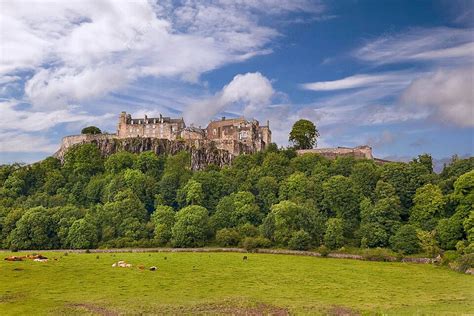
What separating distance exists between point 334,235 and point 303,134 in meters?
51.5

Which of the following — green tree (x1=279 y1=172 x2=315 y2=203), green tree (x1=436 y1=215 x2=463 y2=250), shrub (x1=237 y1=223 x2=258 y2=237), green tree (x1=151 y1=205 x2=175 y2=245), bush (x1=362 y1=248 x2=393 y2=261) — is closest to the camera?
bush (x1=362 y1=248 x2=393 y2=261)

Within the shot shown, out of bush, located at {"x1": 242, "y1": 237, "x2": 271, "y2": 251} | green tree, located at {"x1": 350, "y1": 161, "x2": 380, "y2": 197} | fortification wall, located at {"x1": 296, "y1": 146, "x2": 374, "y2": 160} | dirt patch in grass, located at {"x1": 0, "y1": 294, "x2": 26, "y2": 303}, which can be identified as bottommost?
dirt patch in grass, located at {"x1": 0, "y1": 294, "x2": 26, "y2": 303}

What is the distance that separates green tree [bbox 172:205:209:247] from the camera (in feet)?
296

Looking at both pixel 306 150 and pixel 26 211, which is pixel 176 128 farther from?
pixel 26 211

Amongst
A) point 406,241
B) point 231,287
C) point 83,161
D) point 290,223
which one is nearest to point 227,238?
point 290,223

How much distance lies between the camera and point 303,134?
13238 centimetres

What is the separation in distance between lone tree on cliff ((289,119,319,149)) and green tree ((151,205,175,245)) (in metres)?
46.5

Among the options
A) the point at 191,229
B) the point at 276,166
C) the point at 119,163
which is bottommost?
the point at 191,229

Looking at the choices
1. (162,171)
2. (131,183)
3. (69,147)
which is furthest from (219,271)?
(69,147)

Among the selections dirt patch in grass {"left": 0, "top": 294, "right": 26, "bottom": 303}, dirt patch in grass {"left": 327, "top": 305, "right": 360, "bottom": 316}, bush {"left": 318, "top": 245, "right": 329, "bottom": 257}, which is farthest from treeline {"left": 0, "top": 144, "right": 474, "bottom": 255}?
dirt patch in grass {"left": 0, "top": 294, "right": 26, "bottom": 303}

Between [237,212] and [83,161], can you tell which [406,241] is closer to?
[237,212]

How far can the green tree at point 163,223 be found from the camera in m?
92.8

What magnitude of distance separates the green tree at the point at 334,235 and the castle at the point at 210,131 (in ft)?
170

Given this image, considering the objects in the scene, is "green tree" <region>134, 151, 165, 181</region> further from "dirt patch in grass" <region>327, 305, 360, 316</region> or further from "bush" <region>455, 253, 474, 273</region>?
"dirt patch in grass" <region>327, 305, 360, 316</region>
